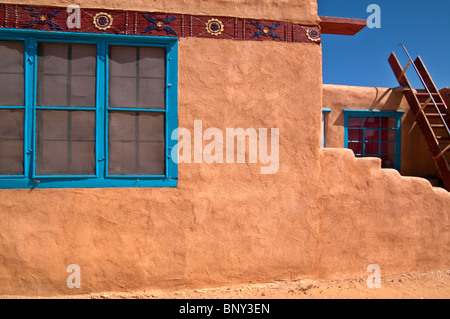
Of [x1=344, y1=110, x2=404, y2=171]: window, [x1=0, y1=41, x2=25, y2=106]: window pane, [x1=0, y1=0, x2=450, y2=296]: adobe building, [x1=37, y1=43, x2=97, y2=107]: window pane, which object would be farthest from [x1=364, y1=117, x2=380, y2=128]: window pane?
[x1=0, y1=41, x2=25, y2=106]: window pane

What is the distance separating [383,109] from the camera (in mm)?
7148

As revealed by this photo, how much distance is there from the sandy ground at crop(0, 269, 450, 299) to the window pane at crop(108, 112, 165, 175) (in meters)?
1.18

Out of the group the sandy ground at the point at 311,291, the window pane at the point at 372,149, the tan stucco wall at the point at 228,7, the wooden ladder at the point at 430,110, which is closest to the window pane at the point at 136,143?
the tan stucco wall at the point at 228,7

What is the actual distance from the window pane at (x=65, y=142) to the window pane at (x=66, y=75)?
0.12 meters

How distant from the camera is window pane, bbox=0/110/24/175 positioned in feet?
9.21

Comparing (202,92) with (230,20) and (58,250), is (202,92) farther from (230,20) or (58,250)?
(58,250)

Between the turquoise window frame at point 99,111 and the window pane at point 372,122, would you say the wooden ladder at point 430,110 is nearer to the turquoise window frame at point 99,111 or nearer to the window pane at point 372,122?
the window pane at point 372,122

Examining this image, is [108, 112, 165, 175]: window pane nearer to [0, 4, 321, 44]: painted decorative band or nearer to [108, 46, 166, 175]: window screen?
[108, 46, 166, 175]: window screen

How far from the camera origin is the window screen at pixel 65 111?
9.36 ft

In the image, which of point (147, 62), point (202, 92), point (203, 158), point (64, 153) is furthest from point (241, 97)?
point (64, 153)

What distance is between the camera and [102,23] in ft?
9.59

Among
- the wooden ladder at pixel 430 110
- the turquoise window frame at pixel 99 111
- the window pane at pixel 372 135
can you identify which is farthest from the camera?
the window pane at pixel 372 135

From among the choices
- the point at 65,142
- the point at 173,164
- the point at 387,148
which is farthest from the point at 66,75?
the point at 387,148

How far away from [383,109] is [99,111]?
21.5 ft
